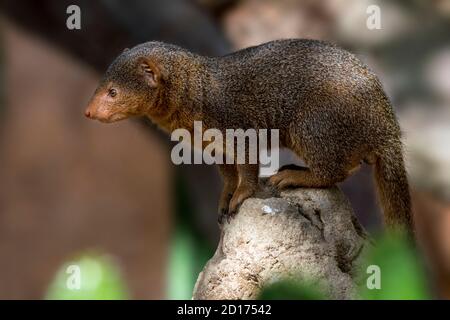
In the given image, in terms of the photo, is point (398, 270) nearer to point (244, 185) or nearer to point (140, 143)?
point (244, 185)

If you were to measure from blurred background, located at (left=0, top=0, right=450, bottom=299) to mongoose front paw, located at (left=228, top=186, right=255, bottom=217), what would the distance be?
59cm

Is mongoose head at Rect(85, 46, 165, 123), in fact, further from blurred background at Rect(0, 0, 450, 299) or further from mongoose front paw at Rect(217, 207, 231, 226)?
blurred background at Rect(0, 0, 450, 299)

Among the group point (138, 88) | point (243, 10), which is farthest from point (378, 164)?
point (243, 10)

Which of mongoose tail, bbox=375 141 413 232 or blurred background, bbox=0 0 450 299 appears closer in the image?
mongoose tail, bbox=375 141 413 232

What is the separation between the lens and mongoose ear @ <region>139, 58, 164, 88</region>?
2.92 meters

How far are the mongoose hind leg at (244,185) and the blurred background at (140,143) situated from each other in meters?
0.60

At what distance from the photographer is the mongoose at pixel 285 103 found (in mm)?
2896

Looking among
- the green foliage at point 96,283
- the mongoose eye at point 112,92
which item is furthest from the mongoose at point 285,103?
the green foliage at point 96,283

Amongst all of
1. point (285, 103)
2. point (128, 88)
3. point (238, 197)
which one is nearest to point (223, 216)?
point (238, 197)

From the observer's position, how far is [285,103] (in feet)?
9.71

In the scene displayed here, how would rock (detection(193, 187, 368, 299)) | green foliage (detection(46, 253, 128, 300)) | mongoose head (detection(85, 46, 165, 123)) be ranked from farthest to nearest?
mongoose head (detection(85, 46, 165, 123))
rock (detection(193, 187, 368, 299))
green foliage (detection(46, 253, 128, 300))

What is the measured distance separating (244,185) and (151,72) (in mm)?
489

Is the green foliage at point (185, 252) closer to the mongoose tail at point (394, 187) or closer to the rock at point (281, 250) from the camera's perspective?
the mongoose tail at point (394, 187)

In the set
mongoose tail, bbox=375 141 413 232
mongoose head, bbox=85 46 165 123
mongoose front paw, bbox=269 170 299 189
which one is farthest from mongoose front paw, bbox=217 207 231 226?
mongoose tail, bbox=375 141 413 232
